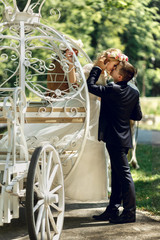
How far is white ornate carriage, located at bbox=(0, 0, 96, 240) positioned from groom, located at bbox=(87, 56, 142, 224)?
0.72 feet

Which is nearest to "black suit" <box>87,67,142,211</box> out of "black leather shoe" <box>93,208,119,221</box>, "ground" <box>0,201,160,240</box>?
"black leather shoe" <box>93,208,119,221</box>

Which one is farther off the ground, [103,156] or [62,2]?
[62,2]

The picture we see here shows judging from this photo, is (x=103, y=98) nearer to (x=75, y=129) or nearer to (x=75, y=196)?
(x=75, y=129)

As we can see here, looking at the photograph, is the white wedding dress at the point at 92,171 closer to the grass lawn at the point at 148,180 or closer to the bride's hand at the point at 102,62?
the bride's hand at the point at 102,62

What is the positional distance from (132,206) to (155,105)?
18103 millimetres

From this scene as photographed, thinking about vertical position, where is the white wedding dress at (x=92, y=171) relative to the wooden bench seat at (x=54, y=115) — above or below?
below

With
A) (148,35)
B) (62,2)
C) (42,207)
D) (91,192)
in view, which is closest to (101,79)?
(91,192)

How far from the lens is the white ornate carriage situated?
3.37m

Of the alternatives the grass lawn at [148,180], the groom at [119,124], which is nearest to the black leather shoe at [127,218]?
the groom at [119,124]

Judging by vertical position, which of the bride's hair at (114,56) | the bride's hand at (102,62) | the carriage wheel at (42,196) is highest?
the bride's hair at (114,56)

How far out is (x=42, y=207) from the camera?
342 cm

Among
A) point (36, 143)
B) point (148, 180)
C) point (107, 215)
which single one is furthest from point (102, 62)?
point (148, 180)

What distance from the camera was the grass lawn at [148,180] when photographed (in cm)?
506

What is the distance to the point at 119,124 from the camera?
4258mm
